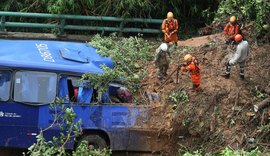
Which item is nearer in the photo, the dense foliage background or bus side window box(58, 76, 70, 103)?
bus side window box(58, 76, 70, 103)

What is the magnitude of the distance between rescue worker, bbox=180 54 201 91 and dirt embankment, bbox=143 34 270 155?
0.20 meters

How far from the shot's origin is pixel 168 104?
11242 mm

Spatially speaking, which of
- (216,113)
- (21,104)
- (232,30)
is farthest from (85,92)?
(232,30)

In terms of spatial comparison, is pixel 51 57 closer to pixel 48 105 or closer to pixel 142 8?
pixel 48 105

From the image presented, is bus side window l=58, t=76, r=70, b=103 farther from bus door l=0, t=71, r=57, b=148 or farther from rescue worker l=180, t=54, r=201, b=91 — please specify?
rescue worker l=180, t=54, r=201, b=91

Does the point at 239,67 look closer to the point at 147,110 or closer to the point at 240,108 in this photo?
the point at 240,108

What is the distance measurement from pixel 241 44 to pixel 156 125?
8.42ft

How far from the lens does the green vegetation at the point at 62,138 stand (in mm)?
9195

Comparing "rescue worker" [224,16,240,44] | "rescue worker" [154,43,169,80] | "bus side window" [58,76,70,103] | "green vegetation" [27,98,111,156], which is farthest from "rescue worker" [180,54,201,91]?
"bus side window" [58,76,70,103]

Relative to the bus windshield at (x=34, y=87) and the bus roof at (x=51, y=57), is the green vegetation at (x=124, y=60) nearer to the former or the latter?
the bus roof at (x=51, y=57)

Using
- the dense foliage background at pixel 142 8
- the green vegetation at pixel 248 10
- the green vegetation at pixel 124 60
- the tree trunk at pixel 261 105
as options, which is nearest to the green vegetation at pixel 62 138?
the green vegetation at pixel 124 60

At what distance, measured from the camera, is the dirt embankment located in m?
10.7

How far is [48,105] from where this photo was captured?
404 inches

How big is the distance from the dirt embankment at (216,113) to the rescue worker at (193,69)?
0.20m
